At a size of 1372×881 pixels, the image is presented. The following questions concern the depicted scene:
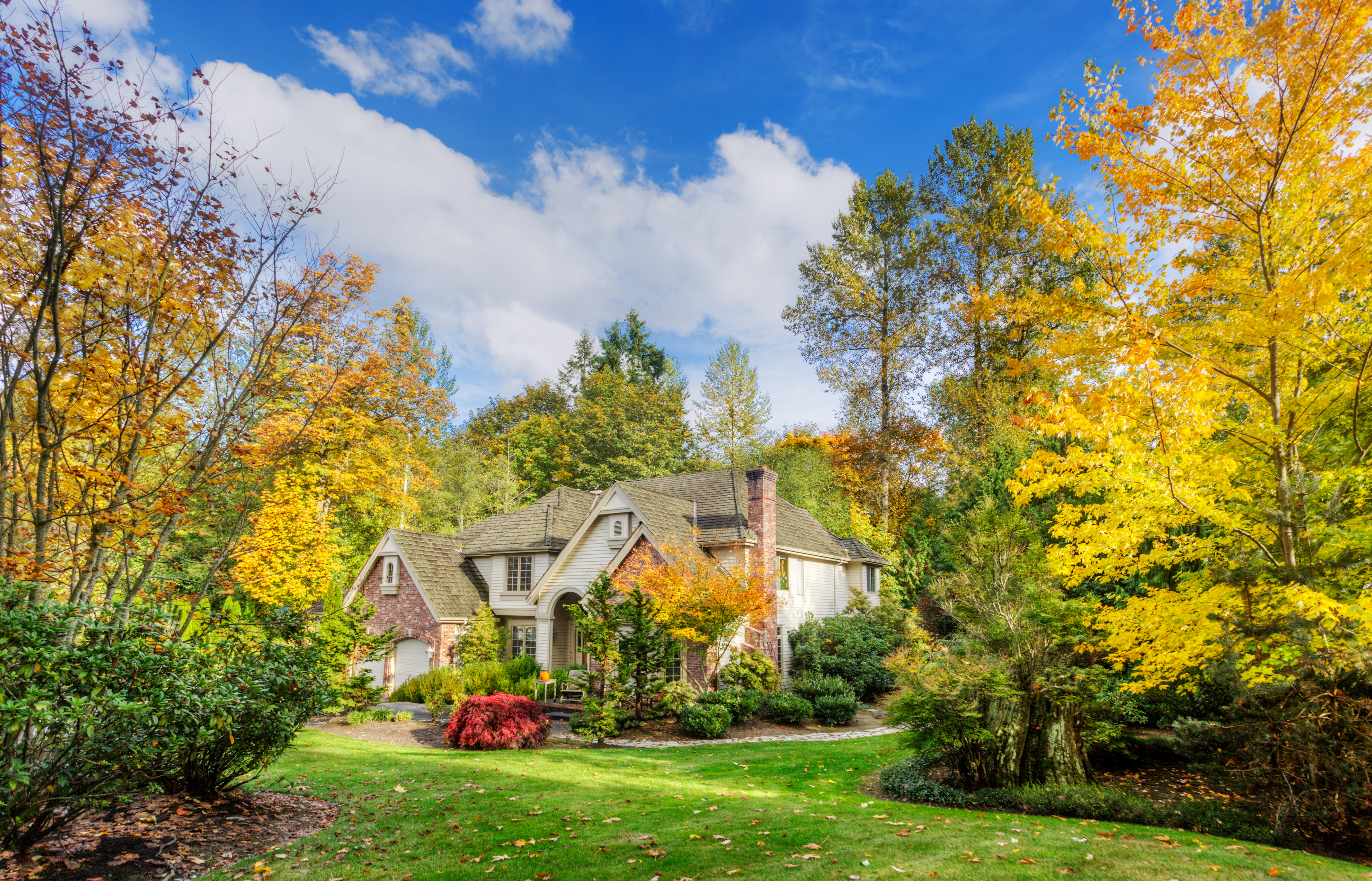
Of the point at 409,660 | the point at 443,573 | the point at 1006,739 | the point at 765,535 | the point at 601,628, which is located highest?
the point at 765,535

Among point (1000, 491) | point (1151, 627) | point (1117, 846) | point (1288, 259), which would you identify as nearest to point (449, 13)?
point (1288, 259)

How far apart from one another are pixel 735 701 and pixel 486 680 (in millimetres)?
7488

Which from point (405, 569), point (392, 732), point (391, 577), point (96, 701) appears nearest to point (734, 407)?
point (405, 569)

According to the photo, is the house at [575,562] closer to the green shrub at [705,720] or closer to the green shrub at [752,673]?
the green shrub at [752,673]

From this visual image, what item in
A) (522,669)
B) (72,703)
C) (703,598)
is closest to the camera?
(72,703)

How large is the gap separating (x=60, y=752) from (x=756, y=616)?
1425cm

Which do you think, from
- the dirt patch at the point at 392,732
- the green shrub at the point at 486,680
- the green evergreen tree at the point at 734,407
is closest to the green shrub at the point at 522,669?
the green shrub at the point at 486,680

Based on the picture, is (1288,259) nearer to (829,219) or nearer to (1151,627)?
(1151,627)

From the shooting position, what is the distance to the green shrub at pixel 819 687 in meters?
17.7

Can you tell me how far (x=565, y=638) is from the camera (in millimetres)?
22281

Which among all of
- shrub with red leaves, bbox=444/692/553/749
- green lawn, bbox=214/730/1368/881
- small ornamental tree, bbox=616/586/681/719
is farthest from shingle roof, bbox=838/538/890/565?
green lawn, bbox=214/730/1368/881

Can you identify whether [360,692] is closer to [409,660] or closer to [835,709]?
[409,660]

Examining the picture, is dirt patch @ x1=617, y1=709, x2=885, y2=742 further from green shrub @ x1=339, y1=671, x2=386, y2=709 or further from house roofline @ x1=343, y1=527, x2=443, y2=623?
house roofline @ x1=343, y1=527, x2=443, y2=623

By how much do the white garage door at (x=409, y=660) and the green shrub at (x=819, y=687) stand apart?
1293cm
